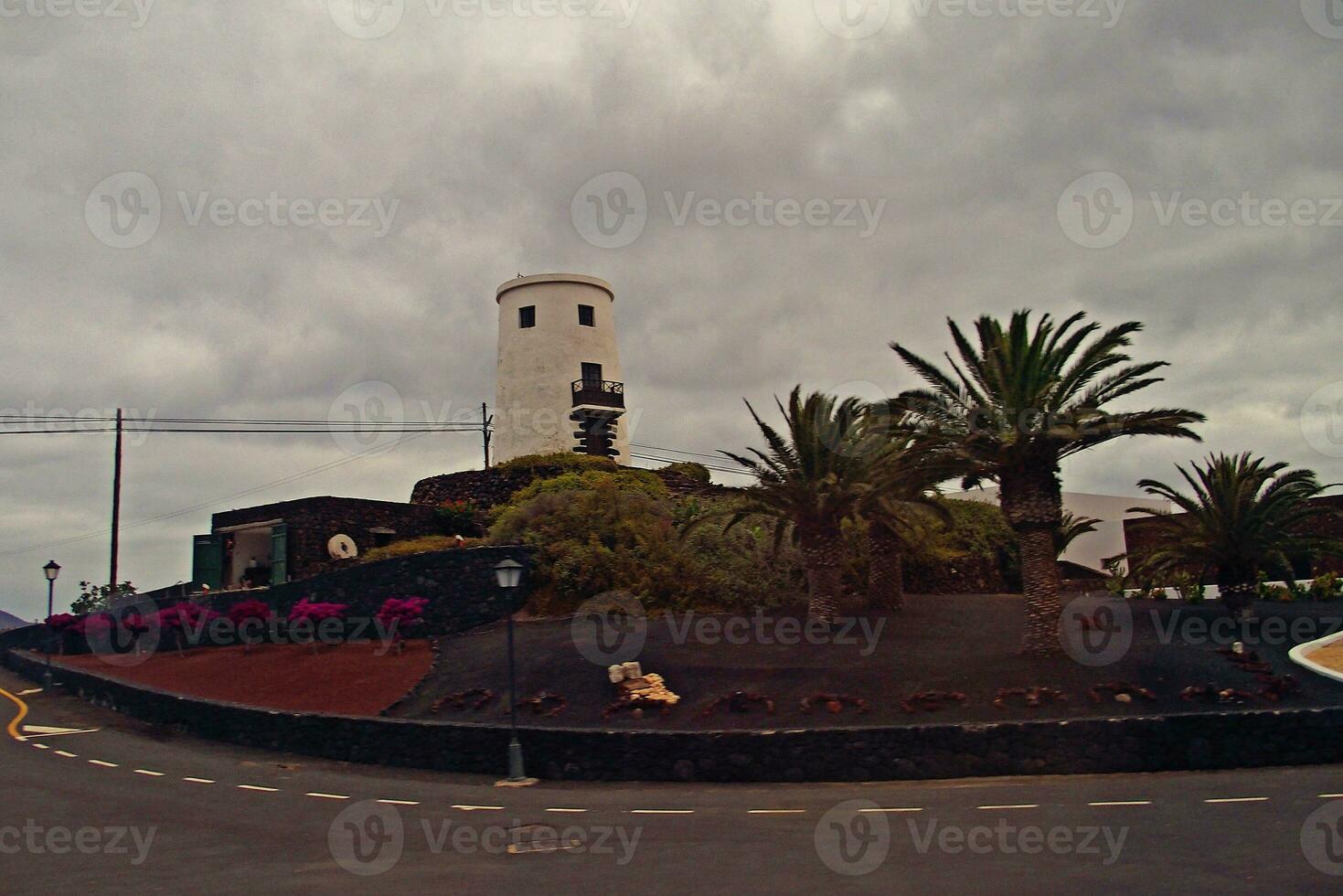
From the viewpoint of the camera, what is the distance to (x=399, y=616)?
1086 inches

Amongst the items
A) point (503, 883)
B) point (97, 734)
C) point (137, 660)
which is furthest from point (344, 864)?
point (137, 660)

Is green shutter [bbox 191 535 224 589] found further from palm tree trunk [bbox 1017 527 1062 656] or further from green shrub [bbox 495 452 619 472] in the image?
palm tree trunk [bbox 1017 527 1062 656]

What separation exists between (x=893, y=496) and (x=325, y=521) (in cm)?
2088

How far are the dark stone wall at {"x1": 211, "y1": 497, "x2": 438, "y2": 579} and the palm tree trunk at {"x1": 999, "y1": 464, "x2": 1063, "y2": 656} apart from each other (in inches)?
879

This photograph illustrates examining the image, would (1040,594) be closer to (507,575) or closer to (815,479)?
(815,479)

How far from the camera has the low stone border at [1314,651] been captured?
20531mm

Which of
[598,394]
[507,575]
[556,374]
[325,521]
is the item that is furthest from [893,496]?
[556,374]

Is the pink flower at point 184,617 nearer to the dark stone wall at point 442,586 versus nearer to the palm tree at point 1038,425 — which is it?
the dark stone wall at point 442,586

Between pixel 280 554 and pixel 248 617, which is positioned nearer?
pixel 248 617

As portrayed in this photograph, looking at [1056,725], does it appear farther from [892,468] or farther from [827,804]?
[892,468]

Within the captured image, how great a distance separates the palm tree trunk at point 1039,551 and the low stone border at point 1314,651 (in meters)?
4.77

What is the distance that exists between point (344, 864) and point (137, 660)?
24854 mm

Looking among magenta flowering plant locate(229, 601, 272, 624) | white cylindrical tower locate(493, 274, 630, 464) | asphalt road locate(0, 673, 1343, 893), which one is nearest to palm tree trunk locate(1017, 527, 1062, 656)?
asphalt road locate(0, 673, 1343, 893)

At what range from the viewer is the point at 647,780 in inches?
708
